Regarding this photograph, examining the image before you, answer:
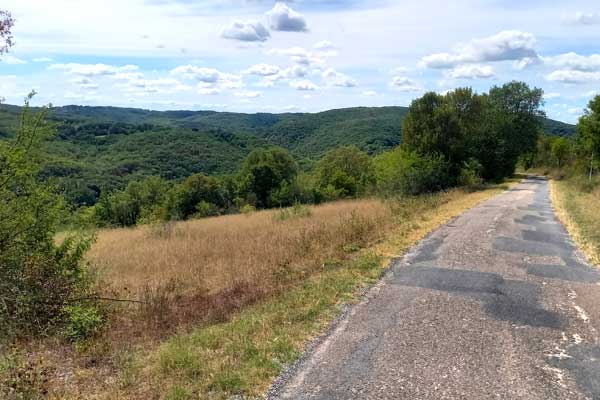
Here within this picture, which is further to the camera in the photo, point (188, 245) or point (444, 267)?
point (188, 245)

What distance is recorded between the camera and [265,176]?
63.0m

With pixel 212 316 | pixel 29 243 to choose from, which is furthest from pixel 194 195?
pixel 212 316

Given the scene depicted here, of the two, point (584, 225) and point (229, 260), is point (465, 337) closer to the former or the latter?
point (229, 260)

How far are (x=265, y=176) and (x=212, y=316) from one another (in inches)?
2238

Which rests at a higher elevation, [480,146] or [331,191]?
[480,146]

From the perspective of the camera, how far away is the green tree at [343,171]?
56875 millimetres

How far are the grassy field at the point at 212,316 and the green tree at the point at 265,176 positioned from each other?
49731mm

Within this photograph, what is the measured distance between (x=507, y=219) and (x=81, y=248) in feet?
42.9

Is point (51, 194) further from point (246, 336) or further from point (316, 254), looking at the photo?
point (316, 254)

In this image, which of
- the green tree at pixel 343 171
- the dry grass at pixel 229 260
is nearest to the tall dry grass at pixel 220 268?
the dry grass at pixel 229 260

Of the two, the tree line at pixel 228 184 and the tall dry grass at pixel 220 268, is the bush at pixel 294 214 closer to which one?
the tall dry grass at pixel 220 268

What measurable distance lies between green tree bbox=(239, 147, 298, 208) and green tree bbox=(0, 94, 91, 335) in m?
54.4

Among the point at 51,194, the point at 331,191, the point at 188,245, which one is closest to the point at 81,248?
the point at 51,194

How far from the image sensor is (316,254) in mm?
9805
